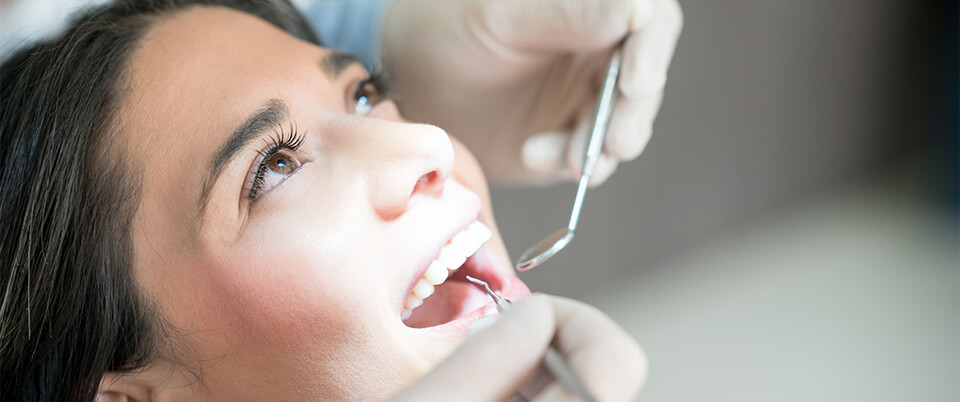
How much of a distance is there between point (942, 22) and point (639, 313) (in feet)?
3.95

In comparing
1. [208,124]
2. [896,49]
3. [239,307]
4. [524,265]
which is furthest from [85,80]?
[896,49]

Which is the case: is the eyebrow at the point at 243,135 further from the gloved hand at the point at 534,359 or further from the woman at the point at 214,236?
the gloved hand at the point at 534,359

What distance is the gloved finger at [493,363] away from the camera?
54 centimetres

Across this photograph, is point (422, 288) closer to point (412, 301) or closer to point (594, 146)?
point (412, 301)

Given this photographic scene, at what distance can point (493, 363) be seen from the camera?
A: 54 cm

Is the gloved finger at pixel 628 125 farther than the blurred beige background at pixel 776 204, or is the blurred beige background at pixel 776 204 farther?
the blurred beige background at pixel 776 204

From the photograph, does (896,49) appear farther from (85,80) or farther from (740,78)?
(85,80)

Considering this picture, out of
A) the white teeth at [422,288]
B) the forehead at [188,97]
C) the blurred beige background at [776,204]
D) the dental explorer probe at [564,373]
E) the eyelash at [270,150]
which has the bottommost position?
the blurred beige background at [776,204]

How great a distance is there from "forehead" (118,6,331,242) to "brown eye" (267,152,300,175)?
0.17 ft

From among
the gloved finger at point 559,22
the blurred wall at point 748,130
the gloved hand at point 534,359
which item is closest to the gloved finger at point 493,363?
the gloved hand at point 534,359

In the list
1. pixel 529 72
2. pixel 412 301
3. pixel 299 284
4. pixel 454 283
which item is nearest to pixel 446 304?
pixel 454 283

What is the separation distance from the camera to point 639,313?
63.7 inches

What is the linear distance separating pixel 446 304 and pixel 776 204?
1.41m

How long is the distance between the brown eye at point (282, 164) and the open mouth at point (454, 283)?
179 mm
